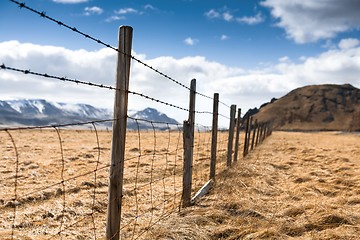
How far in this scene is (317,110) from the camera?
152 meters

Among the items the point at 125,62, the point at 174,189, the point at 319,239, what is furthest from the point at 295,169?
the point at 125,62

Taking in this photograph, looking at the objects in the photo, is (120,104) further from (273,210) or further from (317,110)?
(317,110)

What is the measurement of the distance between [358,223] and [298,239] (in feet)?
4.15

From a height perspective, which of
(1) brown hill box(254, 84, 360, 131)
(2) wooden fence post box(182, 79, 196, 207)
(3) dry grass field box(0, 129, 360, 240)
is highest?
(1) brown hill box(254, 84, 360, 131)

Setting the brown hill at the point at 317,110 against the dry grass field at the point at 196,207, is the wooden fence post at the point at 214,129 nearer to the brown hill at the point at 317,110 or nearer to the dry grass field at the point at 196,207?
the dry grass field at the point at 196,207

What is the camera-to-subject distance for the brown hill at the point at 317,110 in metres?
141

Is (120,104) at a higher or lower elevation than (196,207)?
higher

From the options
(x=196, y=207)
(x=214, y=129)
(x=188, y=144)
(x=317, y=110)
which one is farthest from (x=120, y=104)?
(x=317, y=110)

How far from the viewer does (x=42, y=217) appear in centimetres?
496

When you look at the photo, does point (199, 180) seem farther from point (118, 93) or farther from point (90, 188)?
point (118, 93)

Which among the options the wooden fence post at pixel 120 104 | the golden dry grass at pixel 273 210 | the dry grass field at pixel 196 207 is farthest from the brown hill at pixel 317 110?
the wooden fence post at pixel 120 104

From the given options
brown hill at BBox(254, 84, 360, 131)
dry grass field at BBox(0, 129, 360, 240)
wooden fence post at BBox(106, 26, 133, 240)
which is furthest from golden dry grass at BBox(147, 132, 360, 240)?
brown hill at BBox(254, 84, 360, 131)

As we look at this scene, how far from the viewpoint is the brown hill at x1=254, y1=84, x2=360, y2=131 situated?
141 metres

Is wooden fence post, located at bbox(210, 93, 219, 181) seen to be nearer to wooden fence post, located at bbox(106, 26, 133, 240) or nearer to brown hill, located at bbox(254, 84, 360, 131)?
wooden fence post, located at bbox(106, 26, 133, 240)
